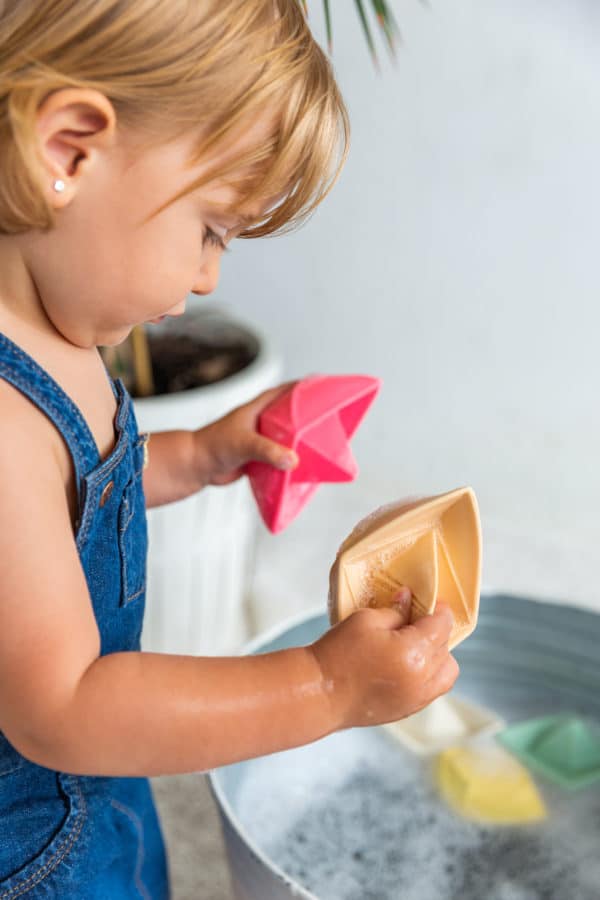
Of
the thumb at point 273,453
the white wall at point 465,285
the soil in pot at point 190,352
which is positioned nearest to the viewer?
the thumb at point 273,453

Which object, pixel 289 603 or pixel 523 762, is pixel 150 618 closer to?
pixel 289 603

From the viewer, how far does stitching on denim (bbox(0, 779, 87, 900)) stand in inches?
21.7

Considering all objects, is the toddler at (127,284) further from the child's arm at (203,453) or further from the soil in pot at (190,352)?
the soil in pot at (190,352)

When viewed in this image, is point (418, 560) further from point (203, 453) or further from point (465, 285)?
point (465, 285)

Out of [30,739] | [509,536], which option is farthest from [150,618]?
[30,739]

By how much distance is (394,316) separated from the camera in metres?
1.41

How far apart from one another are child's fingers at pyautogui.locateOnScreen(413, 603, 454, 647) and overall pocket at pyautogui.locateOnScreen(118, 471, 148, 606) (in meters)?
0.16

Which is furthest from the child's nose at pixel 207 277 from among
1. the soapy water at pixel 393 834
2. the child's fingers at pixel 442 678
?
the soapy water at pixel 393 834

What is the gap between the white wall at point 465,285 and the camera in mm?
1228

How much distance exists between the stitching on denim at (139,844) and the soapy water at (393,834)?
100 millimetres

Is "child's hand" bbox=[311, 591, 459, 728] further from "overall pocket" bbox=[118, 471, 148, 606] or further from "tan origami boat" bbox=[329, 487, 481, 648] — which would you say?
"overall pocket" bbox=[118, 471, 148, 606]

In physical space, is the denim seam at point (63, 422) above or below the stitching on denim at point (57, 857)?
above

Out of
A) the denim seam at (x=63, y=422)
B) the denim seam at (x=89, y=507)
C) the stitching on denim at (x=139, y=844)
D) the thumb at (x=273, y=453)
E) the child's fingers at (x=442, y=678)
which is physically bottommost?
the stitching on denim at (x=139, y=844)

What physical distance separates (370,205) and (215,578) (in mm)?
514
